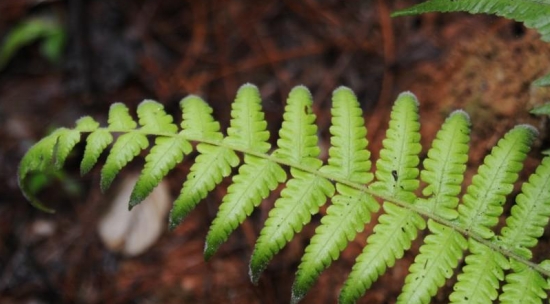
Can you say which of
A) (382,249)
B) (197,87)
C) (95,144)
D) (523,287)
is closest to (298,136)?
(382,249)

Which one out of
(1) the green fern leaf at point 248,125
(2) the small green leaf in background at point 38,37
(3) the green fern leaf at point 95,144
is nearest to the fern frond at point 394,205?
(1) the green fern leaf at point 248,125

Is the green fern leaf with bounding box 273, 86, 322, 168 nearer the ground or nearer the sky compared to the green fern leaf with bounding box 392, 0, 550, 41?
nearer the ground

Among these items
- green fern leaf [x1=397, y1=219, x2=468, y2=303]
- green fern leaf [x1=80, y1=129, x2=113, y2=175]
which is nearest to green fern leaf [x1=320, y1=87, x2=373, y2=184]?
green fern leaf [x1=397, y1=219, x2=468, y2=303]

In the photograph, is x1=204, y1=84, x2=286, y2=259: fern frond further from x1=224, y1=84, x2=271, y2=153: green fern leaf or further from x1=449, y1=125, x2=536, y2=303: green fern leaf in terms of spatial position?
x1=449, y1=125, x2=536, y2=303: green fern leaf

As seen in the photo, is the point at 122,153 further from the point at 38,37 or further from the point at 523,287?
the point at 38,37

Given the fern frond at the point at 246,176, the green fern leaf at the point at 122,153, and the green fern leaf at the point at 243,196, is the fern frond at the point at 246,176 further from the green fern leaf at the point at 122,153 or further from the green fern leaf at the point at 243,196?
the green fern leaf at the point at 122,153

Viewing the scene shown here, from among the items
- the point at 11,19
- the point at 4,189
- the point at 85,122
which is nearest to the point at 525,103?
the point at 85,122
